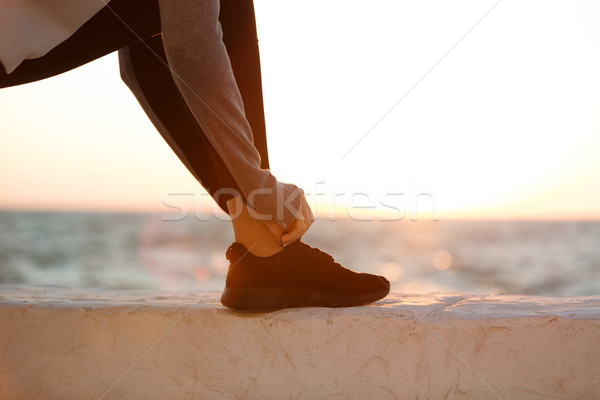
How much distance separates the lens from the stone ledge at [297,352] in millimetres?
1073

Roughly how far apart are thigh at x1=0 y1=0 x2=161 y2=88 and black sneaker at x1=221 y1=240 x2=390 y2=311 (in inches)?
19.6

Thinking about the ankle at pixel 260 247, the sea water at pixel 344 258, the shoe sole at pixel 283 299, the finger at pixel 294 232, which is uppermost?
the sea water at pixel 344 258

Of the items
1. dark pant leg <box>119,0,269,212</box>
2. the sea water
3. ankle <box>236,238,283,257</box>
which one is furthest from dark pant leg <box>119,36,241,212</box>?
the sea water

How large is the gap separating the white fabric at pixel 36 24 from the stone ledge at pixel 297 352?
602 millimetres

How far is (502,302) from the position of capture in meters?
1.33

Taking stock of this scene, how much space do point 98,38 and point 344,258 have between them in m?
13.6

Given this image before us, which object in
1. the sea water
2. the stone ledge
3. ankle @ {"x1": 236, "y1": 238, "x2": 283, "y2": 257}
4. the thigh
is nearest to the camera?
the thigh

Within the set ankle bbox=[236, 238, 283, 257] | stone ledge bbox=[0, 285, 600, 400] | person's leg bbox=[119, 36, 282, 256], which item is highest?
person's leg bbox=[119, 36, 282, 256]

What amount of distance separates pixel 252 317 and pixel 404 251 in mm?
16737

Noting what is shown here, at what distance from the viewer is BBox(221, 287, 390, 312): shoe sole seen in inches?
45.9

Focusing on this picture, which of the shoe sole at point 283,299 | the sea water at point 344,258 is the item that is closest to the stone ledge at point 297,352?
the shoe sole at point 283,299

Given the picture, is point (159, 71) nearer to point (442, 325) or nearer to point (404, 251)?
point (442, 325)

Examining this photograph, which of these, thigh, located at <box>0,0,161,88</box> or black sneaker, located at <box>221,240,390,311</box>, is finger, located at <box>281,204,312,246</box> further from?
thigh, located at <box>0,0,161,88</box>

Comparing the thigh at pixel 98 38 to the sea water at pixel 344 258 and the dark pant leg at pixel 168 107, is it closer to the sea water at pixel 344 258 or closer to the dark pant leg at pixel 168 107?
the dark pant leg at pixel 168 107
